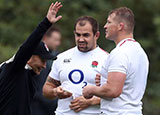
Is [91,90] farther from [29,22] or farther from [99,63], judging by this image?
[29,22]

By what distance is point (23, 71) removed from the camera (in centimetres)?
572

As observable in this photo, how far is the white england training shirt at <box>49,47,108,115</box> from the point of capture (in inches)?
265

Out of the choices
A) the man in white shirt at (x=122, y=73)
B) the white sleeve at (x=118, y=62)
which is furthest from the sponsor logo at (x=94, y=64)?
the white sleeve at (x=118, y=62)

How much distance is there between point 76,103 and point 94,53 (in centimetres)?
74

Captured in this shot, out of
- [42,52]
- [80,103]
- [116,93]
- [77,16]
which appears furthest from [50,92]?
[77,16]

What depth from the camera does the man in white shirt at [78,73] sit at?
22.0ft

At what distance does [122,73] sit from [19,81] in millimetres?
1169

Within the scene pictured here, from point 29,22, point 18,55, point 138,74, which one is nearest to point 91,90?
point 138,74

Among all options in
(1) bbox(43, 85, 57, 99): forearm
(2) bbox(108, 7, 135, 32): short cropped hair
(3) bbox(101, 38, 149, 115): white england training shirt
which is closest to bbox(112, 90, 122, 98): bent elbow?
(3) bbox(101, 38, 149, 115): white england training shirt

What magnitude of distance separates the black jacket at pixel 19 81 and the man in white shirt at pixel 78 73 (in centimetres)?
86

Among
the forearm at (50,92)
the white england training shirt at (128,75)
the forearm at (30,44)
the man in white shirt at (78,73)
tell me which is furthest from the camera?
the forearm at (50,92)

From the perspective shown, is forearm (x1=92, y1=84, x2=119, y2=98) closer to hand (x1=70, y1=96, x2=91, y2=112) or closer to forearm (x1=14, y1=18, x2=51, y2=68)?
forearm (x1=14, y1=18, x2=51, y2=68)

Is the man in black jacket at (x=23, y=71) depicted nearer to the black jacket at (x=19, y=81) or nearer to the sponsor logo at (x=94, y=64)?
the black jacket at (x=19, y=81)

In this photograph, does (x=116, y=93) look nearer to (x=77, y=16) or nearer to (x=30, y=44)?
(x=30, y=44)
